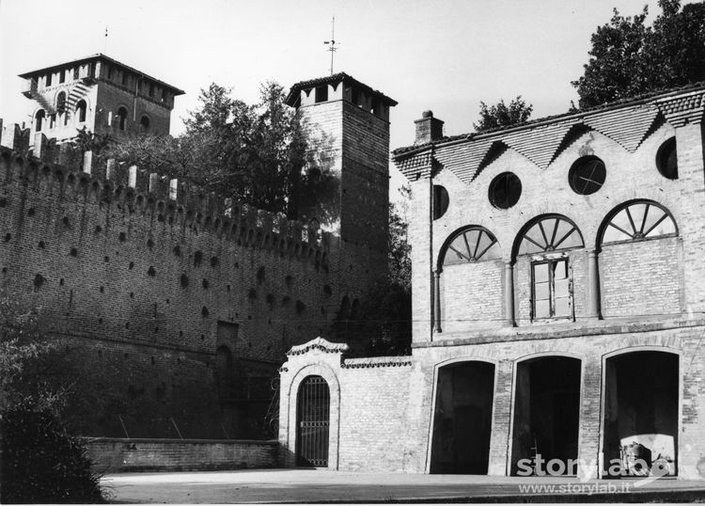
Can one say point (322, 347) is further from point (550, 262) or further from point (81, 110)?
point (81, 110)

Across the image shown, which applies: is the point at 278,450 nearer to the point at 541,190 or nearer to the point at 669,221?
the point at 541,190

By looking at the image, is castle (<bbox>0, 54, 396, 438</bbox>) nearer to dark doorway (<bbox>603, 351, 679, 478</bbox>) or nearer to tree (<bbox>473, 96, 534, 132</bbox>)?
tree (<bbox>473, 96, 534, 132</bbox>)

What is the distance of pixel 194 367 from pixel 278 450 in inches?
380

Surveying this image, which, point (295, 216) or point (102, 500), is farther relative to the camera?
point (295, 216)

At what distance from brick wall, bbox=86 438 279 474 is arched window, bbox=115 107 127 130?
36522 millimetres

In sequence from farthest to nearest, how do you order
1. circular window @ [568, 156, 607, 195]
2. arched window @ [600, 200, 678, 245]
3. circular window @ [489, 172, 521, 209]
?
circular window @ [489, 172, 521, 209], circular window @ [568, 156, 607, 195], arched window @ [600, 200, 678, 245]

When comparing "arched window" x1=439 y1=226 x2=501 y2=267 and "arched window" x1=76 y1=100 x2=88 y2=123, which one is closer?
"arched window" x1=439 y1=226 x2=501 y2=267

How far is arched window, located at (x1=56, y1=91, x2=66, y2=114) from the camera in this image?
192 ft

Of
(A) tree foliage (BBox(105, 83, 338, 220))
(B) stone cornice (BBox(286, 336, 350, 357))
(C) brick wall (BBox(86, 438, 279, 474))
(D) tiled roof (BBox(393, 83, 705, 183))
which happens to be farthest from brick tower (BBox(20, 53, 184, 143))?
(D) tiled roof (BBox(393, 83, 705, 183))

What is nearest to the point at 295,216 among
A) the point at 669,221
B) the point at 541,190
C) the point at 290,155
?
the point at 290,155

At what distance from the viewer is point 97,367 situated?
31.5 m

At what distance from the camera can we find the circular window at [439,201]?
25.2 metres

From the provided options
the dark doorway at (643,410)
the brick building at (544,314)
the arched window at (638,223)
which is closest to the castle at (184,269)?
the brick building at (544,314)

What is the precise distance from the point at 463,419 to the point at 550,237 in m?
5.51
